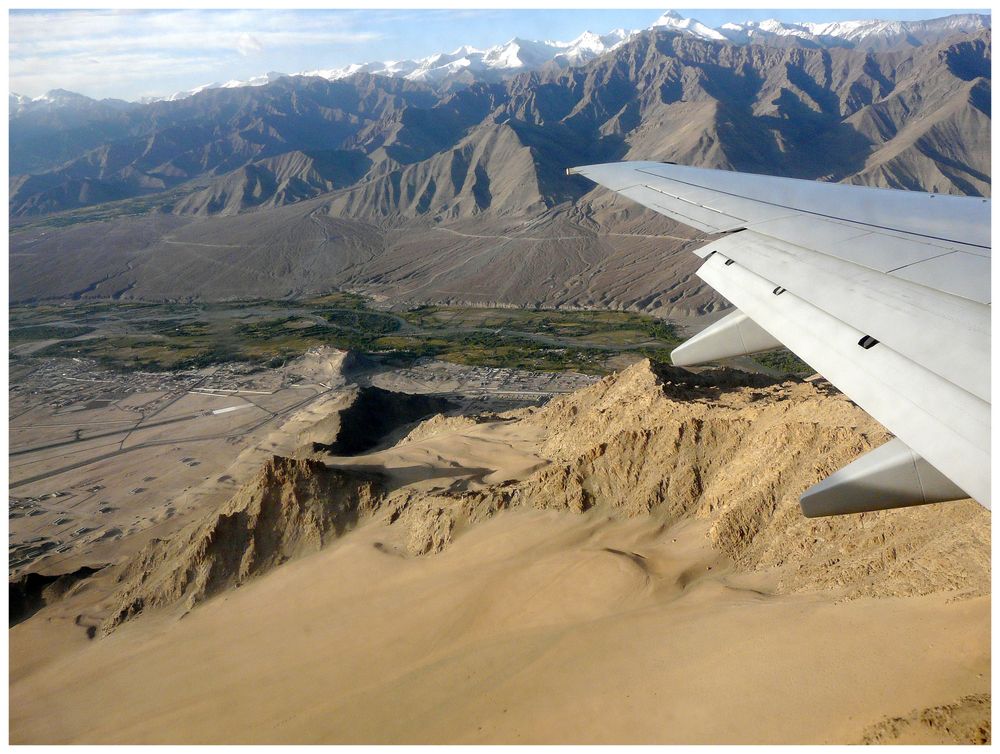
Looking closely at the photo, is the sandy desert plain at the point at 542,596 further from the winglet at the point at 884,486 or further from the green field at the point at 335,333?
the green field at the point at 335,333

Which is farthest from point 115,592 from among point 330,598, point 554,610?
point 554,610

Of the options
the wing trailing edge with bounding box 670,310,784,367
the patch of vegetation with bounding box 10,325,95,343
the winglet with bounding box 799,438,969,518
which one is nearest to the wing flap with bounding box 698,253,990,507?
the winglet with bounding box 799,438,969,518

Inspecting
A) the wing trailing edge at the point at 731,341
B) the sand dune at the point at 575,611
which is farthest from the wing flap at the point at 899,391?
the sand dune at the point at 575,611

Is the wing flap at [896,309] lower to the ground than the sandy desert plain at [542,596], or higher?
higher

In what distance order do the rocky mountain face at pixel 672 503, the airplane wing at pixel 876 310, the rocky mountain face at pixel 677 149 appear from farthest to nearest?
the rocky mountain face at pixel 677 149, the rocky mountain face at pixel 672 503, the airplane wing at pixel 876 310

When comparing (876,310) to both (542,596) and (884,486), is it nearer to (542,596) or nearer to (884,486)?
(884,486)

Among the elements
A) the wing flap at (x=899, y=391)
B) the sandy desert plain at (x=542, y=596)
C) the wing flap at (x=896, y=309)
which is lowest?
the sandy desert plain at (x=542, y=596)

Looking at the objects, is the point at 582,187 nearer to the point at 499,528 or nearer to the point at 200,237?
A: the point at 200,237

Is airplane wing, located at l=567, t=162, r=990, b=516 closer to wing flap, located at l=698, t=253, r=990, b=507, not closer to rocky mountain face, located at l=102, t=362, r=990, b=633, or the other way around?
wing flap, located at l=698, t=253, r=990, b=507
